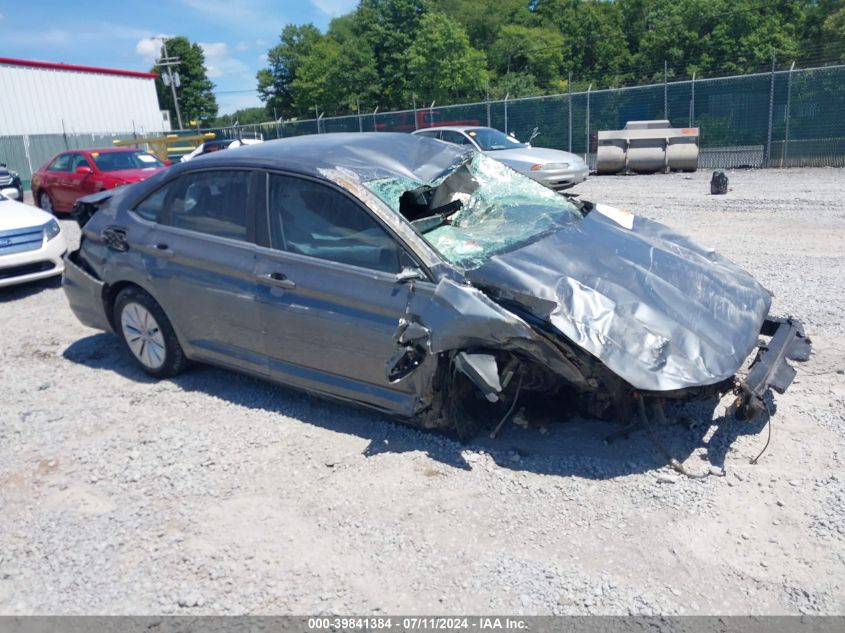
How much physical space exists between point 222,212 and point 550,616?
335 cm

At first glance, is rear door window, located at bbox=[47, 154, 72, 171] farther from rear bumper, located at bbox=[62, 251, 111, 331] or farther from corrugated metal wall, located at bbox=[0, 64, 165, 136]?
corrugated metal wall, located at bbox=[0, 64, 165, 136]

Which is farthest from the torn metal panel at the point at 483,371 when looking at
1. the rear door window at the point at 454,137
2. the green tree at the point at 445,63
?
the green tree at the point at 445,63

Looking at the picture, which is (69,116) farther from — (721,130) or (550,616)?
(550,616)

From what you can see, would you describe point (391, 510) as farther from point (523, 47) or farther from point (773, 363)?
point (523, 47)

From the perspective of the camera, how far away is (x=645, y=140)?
19.6 m

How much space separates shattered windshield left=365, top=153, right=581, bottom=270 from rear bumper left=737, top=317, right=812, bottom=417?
56.3 inches

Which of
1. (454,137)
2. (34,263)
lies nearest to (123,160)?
(454,137)

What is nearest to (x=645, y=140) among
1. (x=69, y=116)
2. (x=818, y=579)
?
(x=818, y=579)

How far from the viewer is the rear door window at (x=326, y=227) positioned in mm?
4105

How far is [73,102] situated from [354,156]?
1590 inches

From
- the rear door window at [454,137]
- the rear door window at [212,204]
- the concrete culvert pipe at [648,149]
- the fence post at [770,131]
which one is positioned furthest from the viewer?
the fence post at [770,131]

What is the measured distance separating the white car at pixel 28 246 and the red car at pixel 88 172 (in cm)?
582

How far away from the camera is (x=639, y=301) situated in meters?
3.79

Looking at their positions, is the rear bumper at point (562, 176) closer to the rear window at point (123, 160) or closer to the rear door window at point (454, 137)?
the rear door window at point (454, 137)
